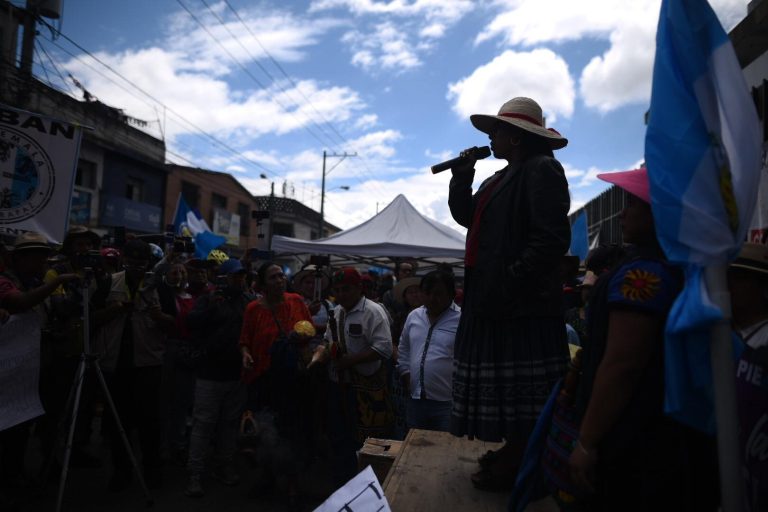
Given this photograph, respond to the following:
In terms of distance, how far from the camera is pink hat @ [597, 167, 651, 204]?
5.28ft

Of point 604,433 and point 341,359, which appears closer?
point 604,433

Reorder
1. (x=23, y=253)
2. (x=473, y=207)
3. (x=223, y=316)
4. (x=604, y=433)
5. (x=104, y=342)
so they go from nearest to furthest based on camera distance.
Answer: (x=604, y=433), (x=473, y=207), (x=23, y=253), (x=104, y=342), (x=223, y=316)

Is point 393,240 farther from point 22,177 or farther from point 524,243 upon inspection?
point 524,243

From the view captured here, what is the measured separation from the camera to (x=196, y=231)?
35.3ft

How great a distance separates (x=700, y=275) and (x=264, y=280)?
12.2 ft

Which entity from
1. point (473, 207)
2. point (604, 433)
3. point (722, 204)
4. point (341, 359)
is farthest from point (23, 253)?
point (722, 204)

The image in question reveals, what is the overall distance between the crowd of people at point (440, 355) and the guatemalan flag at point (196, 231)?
11.2 ft

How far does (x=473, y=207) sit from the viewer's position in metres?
2.44

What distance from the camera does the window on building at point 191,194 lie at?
24.9 meters

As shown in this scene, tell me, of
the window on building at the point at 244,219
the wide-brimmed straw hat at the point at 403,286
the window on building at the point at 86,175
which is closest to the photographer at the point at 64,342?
the wide-brimmed straw hat at the point at 403,286

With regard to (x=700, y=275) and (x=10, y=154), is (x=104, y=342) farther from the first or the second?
(x=700, y=275)

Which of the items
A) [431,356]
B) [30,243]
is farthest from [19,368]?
[431,356]

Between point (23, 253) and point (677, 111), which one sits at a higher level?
point (677, 111)

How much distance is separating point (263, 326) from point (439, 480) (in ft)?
8.07
